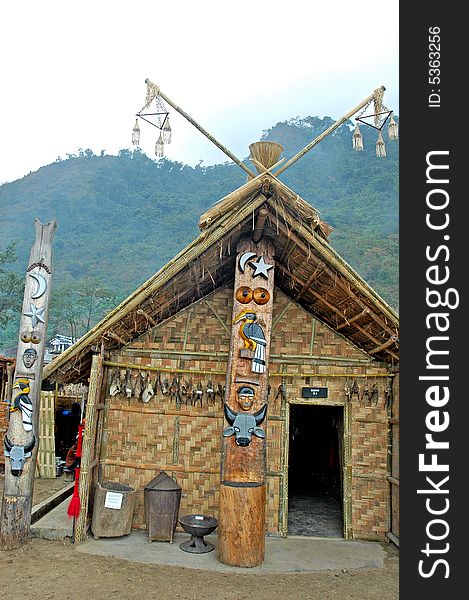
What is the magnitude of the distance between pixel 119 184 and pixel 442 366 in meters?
76.7

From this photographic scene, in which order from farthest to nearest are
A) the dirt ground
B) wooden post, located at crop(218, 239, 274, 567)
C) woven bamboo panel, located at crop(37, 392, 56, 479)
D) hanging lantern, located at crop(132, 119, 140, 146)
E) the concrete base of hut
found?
woven bamboo panel, located at crop(37, 392, 56, 479)
hanging lantern, located at crop(132, 119, 140, 146)
the concrete base of hut
wooden post, located at crop(218, 239, 274, 567)
the dirt ground

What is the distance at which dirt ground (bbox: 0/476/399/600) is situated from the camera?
203 inches

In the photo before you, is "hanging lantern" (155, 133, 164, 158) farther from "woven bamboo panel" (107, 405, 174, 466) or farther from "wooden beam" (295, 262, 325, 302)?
"woven bamboo panel" (107, 405, 174, 466)

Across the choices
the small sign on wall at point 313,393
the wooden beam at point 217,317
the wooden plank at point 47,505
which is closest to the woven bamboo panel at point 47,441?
the wooden plank at point 47,505

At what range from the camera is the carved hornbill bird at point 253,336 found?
6.23 m

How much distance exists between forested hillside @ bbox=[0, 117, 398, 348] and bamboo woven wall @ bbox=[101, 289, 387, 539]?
1160 inches

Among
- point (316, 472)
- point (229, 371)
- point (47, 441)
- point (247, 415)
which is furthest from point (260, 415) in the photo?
point (47, 441)

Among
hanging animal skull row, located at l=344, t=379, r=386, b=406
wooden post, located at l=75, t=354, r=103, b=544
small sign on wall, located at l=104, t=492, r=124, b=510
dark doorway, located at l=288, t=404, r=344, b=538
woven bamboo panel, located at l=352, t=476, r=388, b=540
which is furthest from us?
dark doorway, located at l=288, t=404, r=344, b=538

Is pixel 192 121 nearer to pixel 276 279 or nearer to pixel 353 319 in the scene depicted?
pixel 276 279

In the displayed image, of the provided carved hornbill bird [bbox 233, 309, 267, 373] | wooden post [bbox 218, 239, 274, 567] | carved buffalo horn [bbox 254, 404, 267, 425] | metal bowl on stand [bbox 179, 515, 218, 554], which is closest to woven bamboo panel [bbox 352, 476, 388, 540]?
wooden post [bbox 218, 239, 274, 567]

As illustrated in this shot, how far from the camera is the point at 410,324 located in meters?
3.84

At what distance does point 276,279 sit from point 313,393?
6.05 feet

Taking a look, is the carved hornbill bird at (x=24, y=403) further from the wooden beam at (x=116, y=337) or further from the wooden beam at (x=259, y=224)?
the wooden beam at (x=259, y=224)

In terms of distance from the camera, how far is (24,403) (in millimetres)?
6465
